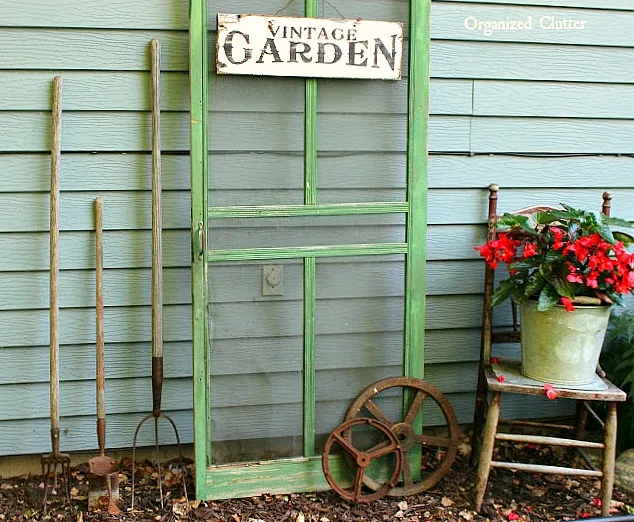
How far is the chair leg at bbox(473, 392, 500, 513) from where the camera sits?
2.94m

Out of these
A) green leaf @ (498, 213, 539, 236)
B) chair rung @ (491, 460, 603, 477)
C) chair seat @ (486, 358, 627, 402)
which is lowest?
chair rung @ (491, 460, 603, 477)

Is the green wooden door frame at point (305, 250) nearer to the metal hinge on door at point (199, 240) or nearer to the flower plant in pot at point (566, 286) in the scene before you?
the metal hinge on door at point (199, 240)

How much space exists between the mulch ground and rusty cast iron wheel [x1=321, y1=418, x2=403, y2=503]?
0.05 m

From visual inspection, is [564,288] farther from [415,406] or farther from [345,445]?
[345,445]

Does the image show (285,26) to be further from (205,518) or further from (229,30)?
(205,518)

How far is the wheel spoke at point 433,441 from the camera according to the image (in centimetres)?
315

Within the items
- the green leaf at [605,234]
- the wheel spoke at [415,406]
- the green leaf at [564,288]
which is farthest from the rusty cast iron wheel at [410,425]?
the green leaf at [605,234]

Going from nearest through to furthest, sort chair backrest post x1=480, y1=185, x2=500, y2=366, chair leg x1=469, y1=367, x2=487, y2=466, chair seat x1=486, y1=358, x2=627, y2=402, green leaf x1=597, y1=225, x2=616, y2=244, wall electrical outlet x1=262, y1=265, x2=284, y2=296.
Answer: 1. green leaf x1=597, y1=225, x2=616, y2=244
2. chair seat x1=486, y1=358, x2=627, y2=402
3. wall electrical outlet x1=262, y1=265, x2=284, y2=296
4. chair backrest post x1=480, y1=185, x2=500, y2=366
5. chair leg x1=469, y1=367, x2=487, y2=466

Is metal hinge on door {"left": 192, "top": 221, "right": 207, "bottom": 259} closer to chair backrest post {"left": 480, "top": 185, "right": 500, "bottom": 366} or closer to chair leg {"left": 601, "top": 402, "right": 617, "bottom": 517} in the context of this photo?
chair backrest post {"left": 480, "top": 185, "right": 500, "bottom": 366}

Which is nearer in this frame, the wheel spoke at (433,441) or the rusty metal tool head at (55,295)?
the rusty metal tool head at (55,295)

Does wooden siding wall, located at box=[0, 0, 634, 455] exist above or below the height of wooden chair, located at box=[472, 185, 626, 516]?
above

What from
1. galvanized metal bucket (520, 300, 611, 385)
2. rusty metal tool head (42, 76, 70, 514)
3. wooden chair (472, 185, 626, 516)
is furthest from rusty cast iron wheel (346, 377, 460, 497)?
rusty metal tool head (42, 76, 70, 514)

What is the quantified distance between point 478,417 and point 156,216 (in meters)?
1.64

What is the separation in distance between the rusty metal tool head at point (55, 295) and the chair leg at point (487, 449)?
1.60 metres
